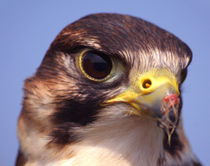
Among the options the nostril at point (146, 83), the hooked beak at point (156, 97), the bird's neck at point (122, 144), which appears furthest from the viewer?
the bird's neck at point (122, 144)

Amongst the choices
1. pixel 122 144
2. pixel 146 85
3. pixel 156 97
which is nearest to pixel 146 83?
pixel 146 85

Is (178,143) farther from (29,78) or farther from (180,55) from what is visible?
(29,78)

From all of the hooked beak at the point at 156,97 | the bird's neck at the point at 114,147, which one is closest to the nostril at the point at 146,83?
the hooked beak at the point at 156,97

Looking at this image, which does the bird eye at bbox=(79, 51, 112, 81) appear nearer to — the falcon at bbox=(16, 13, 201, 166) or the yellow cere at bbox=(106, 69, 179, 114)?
the falcon at bbox=(16, 13, 201, 166)

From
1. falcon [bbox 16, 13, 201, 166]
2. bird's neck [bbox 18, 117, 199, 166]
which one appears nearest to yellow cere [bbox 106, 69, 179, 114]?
falcon [bbox 16, 13, 201, 166]

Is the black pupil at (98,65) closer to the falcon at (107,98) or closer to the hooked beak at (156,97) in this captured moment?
the falcon at (107,98)

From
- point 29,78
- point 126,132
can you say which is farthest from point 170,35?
point 29,78

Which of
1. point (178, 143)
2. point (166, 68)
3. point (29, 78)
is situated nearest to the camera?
point (166, 68)
